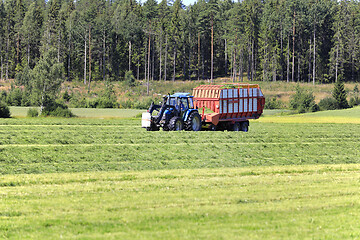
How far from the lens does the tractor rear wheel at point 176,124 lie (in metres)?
29.0

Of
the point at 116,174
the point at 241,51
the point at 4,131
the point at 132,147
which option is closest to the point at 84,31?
the point at 241,51

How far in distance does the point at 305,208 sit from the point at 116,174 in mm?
7407

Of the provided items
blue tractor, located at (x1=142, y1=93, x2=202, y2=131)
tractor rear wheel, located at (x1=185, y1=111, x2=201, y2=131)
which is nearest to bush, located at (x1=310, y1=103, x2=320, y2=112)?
tractor rear wheel, located at (x1=185, y1=111, x2=201, y2=131)

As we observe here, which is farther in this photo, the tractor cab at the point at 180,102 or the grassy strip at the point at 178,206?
the tractor cab at the point at 180,102

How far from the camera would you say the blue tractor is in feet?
96.6

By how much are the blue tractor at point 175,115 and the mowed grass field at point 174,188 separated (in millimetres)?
2067

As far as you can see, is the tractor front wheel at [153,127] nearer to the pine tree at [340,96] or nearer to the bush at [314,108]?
the bush at [314,108]

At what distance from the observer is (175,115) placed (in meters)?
29.9

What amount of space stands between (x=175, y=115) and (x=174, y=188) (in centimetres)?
1620

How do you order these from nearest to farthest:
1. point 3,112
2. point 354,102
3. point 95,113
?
point 3,112 < point 95,113 < point 354,102

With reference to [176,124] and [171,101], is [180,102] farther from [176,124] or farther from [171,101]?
[176,124]

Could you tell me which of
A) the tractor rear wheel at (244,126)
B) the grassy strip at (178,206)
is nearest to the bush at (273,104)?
the tractor rear wheel at (244,126)

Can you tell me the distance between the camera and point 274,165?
791 inches

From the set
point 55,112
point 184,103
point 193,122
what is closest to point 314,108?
point 55,112
